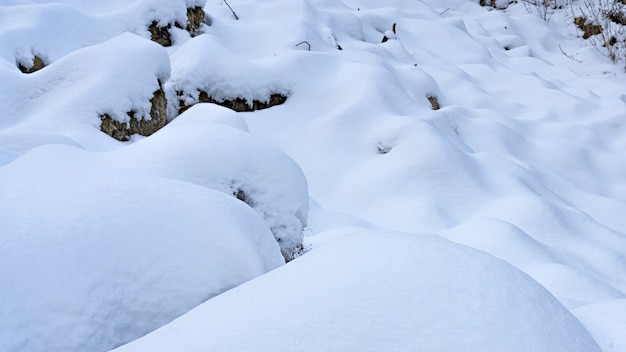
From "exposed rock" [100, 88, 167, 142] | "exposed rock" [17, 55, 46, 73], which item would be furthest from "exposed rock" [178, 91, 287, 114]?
"exposed rock" [17, 55, 46, 73]

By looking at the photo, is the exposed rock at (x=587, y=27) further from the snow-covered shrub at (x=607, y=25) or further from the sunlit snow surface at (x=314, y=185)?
the sunlit snow surface at (x=314, y=185)

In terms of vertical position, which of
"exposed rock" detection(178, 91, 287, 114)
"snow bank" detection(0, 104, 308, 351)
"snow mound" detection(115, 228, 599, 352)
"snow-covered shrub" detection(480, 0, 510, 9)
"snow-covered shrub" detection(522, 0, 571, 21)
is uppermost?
"snow mound" detection(115, 228, 599, 352)

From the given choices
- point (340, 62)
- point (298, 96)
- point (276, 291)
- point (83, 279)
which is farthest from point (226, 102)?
point (276, 291)

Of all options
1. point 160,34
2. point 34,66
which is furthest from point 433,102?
point 34,66

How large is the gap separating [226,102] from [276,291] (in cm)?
311

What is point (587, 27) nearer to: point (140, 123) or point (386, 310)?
point (140, 123)

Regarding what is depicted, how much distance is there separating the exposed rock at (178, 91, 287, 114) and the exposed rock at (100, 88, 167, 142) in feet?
1.22

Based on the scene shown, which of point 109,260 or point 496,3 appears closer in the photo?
point 109,260

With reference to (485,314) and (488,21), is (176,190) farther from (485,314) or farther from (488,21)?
(488,21)

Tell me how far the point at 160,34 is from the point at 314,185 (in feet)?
7.51

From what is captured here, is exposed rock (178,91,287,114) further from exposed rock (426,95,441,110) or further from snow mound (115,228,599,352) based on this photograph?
snow mound (115,228,599,352)

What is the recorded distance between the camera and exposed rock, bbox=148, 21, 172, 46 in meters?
4.50

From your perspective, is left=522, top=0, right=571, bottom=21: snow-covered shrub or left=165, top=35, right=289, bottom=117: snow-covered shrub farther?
left=522, top=0, right=571, bottom=21: snow-covered shrub

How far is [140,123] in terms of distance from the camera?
10.3ft
